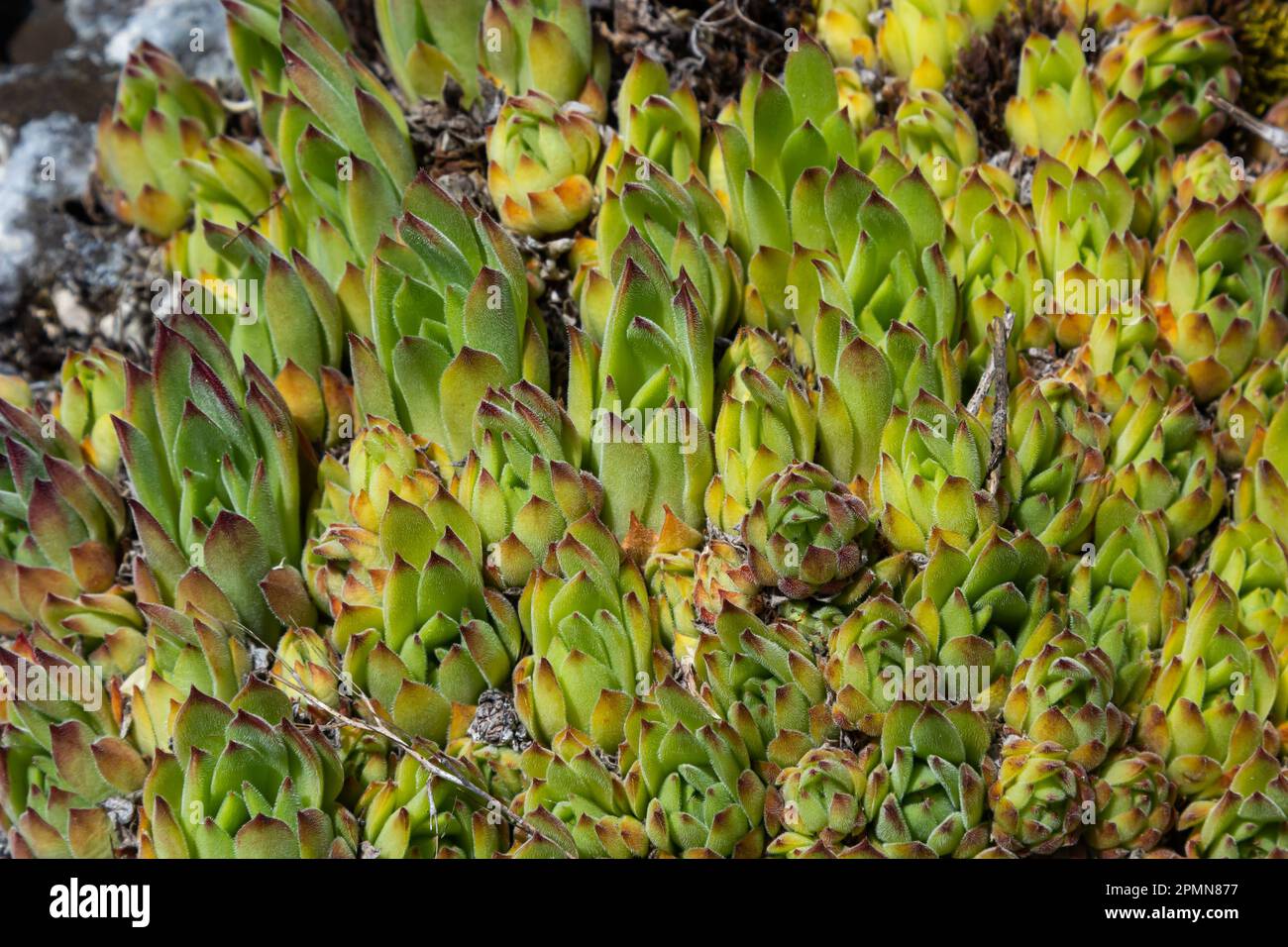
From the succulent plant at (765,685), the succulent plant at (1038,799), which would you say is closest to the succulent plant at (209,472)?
the succulent plant at (765,685)

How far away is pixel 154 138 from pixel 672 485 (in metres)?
1.76

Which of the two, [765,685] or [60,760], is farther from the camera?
[60,760]

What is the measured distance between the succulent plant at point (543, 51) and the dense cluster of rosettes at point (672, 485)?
0.4 inches

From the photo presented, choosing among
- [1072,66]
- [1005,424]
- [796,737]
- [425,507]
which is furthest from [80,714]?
[1072,66]

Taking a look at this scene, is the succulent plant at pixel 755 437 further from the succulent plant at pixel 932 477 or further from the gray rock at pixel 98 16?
the gray rock at pixel 98 16

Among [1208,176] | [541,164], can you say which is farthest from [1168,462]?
[541,164]

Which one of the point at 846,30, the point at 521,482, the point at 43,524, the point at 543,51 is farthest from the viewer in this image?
the point at 846,30

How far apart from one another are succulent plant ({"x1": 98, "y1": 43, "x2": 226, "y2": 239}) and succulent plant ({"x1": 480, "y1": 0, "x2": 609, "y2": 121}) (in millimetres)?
853

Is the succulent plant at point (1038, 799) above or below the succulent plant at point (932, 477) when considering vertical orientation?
below

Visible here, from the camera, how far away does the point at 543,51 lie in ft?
9.20

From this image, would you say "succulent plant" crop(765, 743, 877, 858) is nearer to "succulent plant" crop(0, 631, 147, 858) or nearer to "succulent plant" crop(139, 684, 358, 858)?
"succulent plant" crop(139, 684, 358, 858)

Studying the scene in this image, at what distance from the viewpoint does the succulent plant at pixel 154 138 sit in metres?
3.02

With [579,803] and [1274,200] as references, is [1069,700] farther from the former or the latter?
[1274,200]

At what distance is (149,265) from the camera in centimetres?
309
